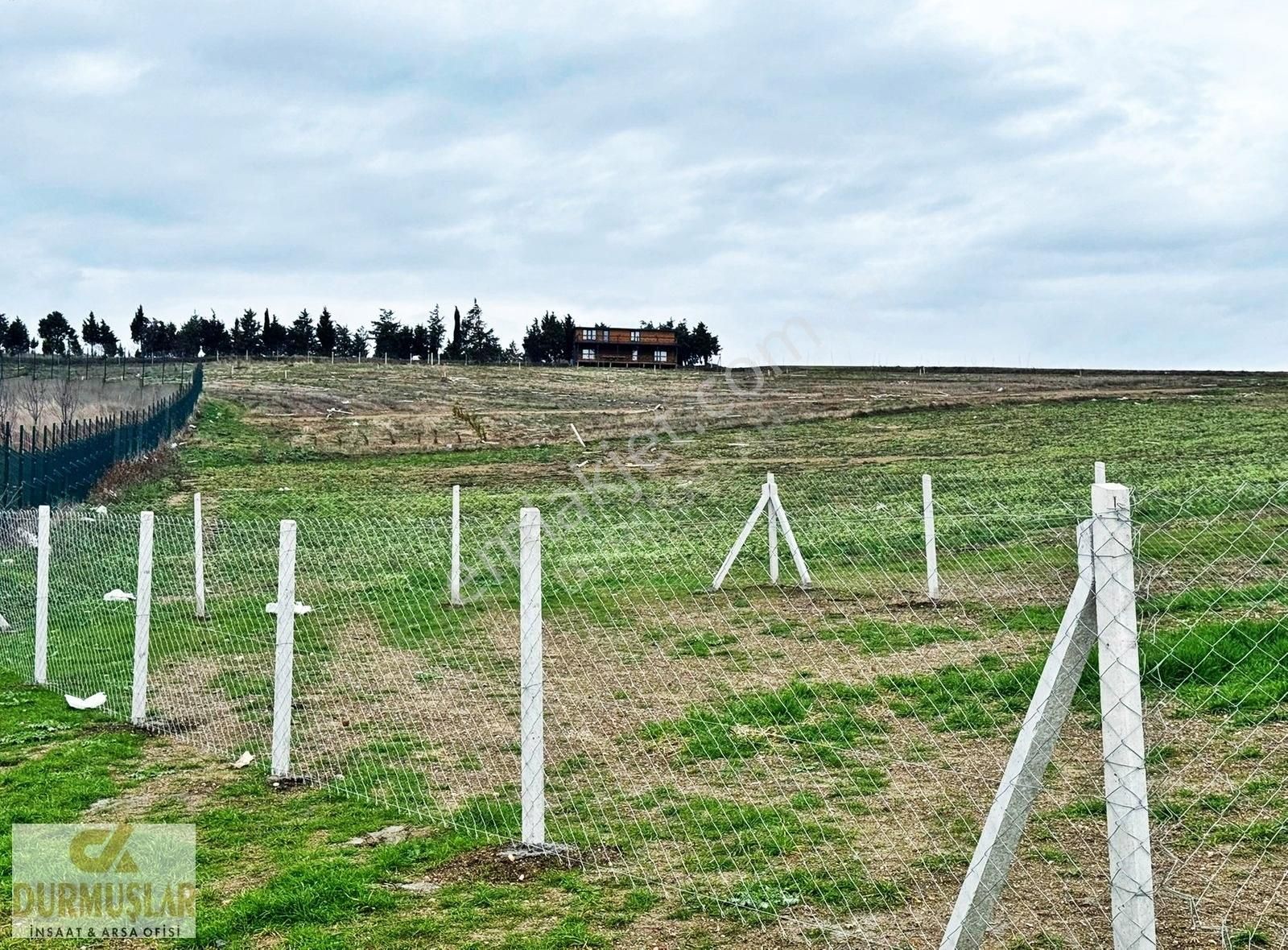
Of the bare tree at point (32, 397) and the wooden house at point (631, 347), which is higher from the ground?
the wooden house at point (631, 347)

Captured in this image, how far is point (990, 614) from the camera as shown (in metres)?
12.1

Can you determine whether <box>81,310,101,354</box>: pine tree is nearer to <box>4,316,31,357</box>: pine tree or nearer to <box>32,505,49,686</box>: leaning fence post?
<box>4,316,31,357</box>: pine tree

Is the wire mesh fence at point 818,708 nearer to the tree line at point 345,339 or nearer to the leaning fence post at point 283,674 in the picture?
the leaning fence post at point 283,674

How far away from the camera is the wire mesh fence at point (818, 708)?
15.4 feet

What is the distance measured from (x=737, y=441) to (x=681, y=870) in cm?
3565

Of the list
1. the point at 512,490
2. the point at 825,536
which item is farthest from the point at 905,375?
the point at 825,536

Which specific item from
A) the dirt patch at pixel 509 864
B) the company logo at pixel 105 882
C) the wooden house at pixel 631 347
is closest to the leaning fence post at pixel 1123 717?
the dirt patch at pixel 509 864

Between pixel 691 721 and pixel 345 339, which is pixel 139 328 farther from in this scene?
pixel 691 721

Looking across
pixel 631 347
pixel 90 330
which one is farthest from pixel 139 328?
pixel 631 347

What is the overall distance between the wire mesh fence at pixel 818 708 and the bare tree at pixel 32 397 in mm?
21680

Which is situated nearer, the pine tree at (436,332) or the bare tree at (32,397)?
the bare tree at (32,397)

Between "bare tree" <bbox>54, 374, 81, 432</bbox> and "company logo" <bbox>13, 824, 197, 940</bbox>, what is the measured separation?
107ft

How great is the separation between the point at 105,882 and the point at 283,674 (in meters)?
1.90

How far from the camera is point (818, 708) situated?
854 cm
